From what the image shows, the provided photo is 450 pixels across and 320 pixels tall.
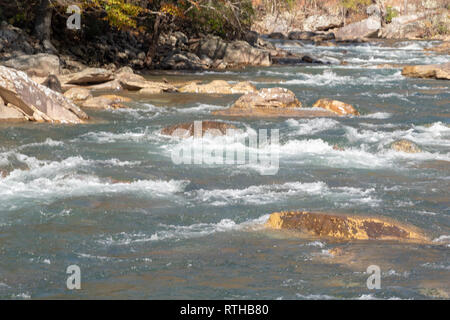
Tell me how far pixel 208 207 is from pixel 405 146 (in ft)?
18.1

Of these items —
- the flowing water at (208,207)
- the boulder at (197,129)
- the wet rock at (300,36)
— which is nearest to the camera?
the flowing water at (208,207)

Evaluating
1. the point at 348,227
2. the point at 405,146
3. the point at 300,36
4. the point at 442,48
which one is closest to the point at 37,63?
the point at 405,146

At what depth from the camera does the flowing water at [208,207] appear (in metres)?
6.67

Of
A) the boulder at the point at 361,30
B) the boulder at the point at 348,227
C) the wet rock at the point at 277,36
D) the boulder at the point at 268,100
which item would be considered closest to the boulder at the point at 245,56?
the boulder at the point at 268,100

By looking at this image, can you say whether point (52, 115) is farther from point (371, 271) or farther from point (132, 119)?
point (371, 271)

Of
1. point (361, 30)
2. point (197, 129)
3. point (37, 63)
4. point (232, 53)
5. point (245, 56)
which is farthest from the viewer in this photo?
point (361, 30)

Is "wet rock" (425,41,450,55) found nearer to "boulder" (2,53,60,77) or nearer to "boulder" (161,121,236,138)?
"boulder" (2,53,60,77)

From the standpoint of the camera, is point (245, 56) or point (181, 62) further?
point (245, 56)

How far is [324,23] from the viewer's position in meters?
63.8

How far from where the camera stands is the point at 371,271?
6.90 m

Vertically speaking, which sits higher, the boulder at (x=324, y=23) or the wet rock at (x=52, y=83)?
the boulder at (x=324, y=23)

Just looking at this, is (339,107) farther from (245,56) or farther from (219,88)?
(245,56)

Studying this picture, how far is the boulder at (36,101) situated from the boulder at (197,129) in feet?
7.85

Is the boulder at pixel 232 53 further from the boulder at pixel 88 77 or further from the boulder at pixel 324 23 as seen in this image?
the boulder at pixel 324 23
